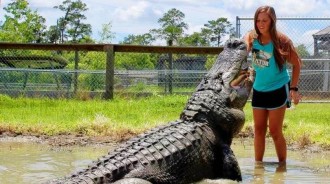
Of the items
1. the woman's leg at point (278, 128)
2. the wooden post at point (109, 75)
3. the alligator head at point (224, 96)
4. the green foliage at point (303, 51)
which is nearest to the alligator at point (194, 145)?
the alligator head at point (224, 96)

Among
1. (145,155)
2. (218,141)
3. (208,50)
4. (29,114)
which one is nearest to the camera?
(145,155)

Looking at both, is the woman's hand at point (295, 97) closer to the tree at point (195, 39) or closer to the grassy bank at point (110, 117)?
the grassy bank at point (110, 117)

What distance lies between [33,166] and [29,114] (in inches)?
148

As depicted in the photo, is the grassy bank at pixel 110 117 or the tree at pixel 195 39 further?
the tree at pixel 195 39

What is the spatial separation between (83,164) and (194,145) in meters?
1.47

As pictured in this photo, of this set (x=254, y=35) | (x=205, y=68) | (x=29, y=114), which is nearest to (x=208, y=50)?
(x=205, y=68)

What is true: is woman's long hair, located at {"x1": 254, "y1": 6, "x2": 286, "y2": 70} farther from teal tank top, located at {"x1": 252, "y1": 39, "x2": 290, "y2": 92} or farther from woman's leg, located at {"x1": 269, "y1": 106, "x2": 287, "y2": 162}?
woman's leg, located at {"x1": 269, "y1": 106, "x2": 287, "y2": 162}

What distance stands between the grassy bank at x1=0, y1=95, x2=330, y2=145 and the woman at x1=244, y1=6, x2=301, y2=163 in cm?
152

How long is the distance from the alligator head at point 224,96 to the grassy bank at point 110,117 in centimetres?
178

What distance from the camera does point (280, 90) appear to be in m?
6.02

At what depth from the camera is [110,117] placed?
9.25 metres

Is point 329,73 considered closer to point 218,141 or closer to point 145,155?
point 218,141

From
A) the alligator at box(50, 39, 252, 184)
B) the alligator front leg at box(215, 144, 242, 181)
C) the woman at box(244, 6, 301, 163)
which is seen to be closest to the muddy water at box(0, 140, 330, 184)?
the alligator front leg at box(215, 144, 242, 181)

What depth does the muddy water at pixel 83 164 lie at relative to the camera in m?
5.47
